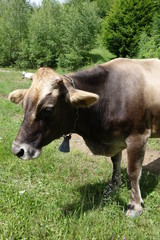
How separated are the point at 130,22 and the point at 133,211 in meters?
15.4

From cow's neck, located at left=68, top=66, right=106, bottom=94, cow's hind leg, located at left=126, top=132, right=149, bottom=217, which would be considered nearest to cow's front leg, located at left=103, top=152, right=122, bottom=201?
cow's hind leg, located at left=126, top=132, right=149, bottom=217

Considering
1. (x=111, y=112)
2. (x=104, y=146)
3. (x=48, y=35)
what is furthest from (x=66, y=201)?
(x=48, y=35)

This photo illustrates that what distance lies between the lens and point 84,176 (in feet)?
12.5

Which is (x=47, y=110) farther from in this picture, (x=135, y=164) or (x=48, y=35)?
(x=48, y=35)

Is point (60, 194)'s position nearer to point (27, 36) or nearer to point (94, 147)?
point (94, 147)

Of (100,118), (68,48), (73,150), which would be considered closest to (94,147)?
(100,118)

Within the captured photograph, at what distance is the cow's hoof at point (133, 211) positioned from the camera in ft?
10.0

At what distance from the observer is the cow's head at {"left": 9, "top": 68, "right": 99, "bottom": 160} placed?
7.39ft

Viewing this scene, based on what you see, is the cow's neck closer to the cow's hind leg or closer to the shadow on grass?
the cow's hind leg

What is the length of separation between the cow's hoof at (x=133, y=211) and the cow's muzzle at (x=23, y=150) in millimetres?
1470

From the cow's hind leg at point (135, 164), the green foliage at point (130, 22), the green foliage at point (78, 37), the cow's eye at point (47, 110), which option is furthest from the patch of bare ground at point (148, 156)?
the green foliage at point (78, 37)

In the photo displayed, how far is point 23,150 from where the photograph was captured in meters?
2.33

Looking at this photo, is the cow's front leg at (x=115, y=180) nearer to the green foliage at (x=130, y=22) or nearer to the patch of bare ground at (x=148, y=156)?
the patch of bare ground at (x=148, y=156)

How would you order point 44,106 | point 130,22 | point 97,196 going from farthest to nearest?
1. point 130,22
2. point 97,196
3. point 44,106
